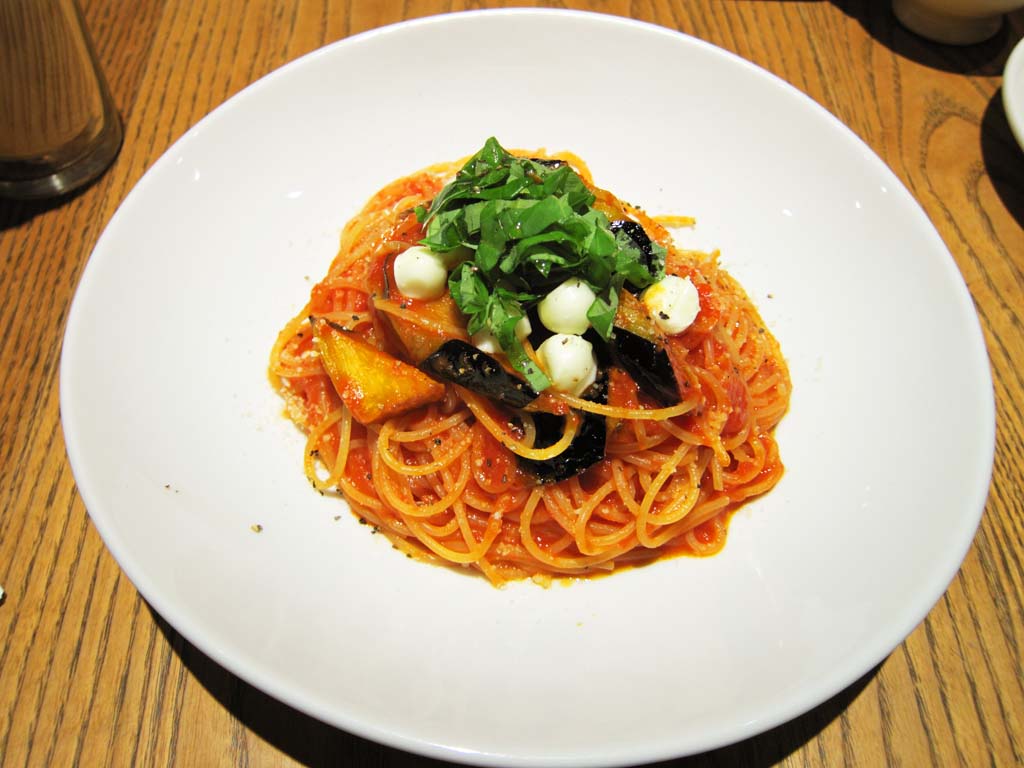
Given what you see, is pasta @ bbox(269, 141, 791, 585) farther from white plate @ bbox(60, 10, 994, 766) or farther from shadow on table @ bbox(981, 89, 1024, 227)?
shadow on table @ bbox(981, 89, 1024, 227)

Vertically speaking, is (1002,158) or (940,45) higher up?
(940,45)


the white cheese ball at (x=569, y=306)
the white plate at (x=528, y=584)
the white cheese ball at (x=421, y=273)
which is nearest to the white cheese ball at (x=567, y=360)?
the white cheese ball at (x=569, y=306)

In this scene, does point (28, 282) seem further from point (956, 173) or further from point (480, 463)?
point (956, 173)

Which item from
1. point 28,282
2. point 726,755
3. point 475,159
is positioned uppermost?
point 475,159

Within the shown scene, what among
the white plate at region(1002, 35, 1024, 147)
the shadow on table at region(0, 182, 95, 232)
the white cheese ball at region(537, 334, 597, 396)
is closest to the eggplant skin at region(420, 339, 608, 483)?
the white cheese ball at region(537, 334, 597, 396)

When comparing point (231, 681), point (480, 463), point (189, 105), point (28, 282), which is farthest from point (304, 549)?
point (189, 105)

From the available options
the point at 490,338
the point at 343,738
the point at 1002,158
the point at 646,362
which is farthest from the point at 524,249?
the point at 1002,158

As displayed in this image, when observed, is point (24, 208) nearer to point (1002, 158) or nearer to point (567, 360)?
point (567, 360)
